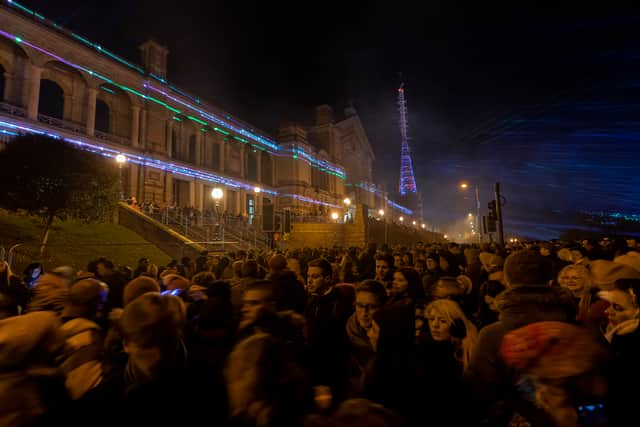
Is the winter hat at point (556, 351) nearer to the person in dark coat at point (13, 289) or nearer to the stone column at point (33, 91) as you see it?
the person in dark coat at point (13, 289)

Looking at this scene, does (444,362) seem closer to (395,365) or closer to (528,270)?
(395,365)

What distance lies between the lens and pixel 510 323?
2098 millimetres

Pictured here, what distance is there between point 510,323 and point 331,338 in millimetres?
1383

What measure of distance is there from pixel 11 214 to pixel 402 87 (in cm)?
8349

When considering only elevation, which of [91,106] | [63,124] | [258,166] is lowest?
A: [63,124]

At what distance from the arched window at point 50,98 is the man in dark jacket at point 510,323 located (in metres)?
33.2

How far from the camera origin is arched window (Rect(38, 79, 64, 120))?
26.4m

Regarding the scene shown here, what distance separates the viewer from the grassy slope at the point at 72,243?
1352 centimetres

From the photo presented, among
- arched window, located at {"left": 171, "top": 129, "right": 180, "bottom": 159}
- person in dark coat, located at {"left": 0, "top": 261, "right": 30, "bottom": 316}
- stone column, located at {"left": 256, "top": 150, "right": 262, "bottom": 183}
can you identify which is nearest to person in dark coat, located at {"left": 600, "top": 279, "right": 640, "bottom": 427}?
person in dark coat, located at {"left": 0, "top": 261, "right": 30, "bottom": 316}

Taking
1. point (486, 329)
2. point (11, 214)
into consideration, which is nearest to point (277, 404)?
point (486, 329)

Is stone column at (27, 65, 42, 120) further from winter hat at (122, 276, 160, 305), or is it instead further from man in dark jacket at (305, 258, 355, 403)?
man in dark jacket at (305, 258, 355, 403)

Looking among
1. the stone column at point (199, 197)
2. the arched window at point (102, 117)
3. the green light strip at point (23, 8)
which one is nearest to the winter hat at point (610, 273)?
the green light strip at point (23, 8)

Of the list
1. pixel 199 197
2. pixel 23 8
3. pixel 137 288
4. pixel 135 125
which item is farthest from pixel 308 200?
pixel 137 288

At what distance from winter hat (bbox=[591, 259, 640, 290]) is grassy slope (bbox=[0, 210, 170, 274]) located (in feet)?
48.7
